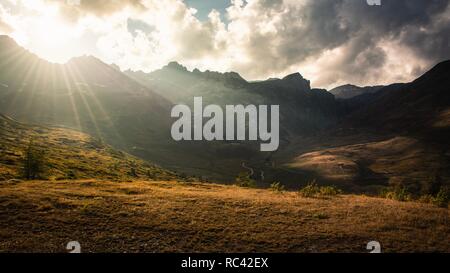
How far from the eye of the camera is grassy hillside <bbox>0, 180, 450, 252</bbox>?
23672 millimetres

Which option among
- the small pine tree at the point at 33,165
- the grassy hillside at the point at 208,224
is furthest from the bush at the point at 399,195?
the small pine tree at the point at 33,165

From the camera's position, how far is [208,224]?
28.2m

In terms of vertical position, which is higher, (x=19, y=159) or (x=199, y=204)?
(x=19, y=159)

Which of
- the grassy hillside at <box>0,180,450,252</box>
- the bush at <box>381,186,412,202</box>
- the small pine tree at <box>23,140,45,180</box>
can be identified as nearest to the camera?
the grassy hillside at <box>0,180,450,252</box>

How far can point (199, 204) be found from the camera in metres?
35.3

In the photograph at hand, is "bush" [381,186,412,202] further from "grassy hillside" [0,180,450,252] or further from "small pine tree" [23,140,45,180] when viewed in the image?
"small pine tree" [23,140,45,180]

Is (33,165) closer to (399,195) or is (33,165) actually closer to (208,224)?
(208,224)

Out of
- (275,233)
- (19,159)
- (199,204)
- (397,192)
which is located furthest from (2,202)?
(19,159)

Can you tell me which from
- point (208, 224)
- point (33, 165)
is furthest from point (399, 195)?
point (33, 165)

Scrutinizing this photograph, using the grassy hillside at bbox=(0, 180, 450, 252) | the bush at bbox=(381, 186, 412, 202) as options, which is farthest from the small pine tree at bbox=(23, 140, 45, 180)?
the bush at bbox=(381, 186, 412, 202)

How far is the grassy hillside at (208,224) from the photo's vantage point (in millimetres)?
23672
